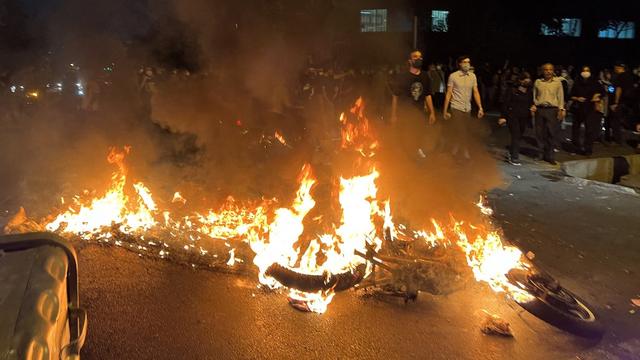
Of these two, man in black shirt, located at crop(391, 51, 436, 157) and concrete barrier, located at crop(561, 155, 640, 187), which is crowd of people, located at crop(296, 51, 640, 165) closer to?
man in black shirt, located at crop(391, 51, 436, 157)

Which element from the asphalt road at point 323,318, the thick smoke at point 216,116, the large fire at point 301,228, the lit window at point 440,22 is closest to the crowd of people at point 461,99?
the thick smoke at point 216,116

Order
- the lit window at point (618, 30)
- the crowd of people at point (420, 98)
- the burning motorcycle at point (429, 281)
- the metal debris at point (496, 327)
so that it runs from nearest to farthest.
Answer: the metal debris at point (496, 327)
the burning motorcycle at point (429, 281)
the crowd of people at point (420, 98)
the lit window at point (618, 30)

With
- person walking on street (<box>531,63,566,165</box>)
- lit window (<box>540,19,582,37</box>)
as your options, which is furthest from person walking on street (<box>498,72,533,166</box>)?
lit window (<box>540,19,582,37</box>)

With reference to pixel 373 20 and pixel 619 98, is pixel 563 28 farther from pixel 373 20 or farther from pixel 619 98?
pixel 373 20

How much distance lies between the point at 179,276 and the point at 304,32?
12.3 feet

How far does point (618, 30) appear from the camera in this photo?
29828 mm

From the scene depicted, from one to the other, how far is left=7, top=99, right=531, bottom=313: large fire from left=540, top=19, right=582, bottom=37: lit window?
24.3 meters

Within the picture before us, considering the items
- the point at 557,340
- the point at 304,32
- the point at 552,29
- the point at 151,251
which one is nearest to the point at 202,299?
the point at 151,251

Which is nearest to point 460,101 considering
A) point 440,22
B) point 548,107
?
point 548,107

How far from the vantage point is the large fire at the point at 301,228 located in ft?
13.5

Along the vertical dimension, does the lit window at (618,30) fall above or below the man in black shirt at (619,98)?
above

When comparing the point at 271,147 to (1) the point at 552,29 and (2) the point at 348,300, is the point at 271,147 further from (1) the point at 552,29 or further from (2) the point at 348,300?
(1) the point at 552,29

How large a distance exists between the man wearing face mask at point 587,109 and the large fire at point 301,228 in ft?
18.7

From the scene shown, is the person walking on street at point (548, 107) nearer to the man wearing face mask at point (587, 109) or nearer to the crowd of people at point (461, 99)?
the crowd of people at point (461, 99)
